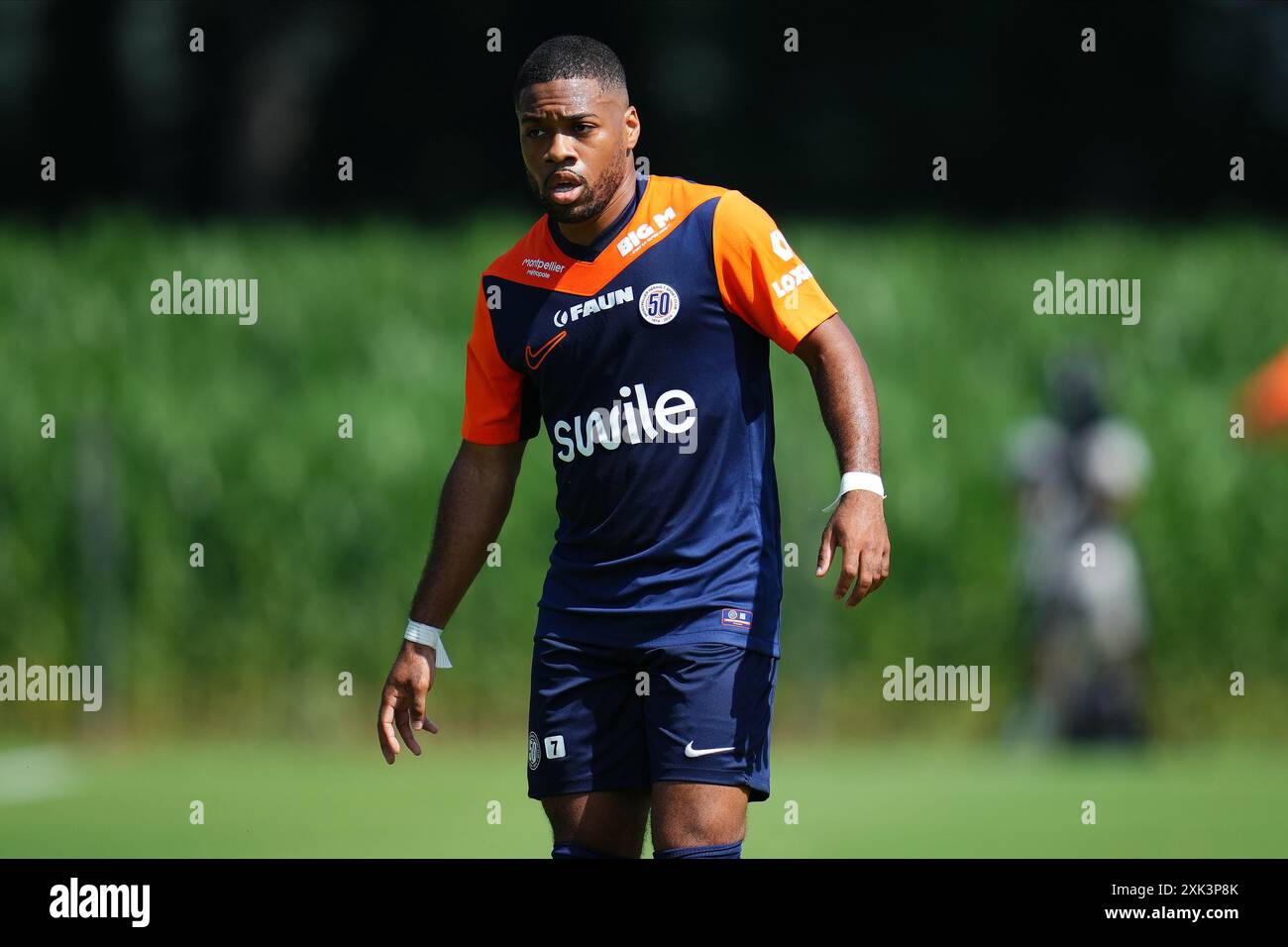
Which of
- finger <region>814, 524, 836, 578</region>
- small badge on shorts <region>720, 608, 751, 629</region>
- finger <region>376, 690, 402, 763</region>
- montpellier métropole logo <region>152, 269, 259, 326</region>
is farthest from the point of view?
montpellier métropole logo <region>152, 269, 259, 326</region>

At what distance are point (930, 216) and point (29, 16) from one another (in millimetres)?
12014

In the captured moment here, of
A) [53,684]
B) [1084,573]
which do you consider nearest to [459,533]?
[1084,573]

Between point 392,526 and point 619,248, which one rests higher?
point 619,248

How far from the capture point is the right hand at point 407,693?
5.58 m

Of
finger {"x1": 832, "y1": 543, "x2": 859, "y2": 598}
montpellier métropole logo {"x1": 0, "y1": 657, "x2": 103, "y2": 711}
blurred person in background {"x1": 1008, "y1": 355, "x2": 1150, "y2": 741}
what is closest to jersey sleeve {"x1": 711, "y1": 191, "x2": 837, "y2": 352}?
finger {"x1": 832, "y1": 543, "x2": 859, "y2": 598}

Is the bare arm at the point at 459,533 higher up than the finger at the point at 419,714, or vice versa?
the bare arm at the point at 459,533

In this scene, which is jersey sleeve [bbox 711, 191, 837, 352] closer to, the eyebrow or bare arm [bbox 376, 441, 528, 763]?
the eyebrow

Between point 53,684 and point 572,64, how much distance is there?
9.57 metres

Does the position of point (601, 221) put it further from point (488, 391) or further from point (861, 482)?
point (861, 482)

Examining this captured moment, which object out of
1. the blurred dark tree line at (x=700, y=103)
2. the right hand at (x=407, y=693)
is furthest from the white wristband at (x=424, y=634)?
the blurred dark tree line at (x=700, y=103)

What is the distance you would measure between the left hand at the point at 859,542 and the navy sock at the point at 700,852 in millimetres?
725

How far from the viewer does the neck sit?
213 inches

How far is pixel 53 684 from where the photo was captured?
44.8 feet

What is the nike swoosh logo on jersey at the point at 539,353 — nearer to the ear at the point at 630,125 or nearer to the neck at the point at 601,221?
the neck at the point at 601,221
